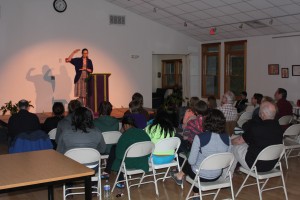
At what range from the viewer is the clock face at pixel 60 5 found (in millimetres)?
9746

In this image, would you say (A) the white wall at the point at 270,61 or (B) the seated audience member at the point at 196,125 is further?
(A) the white wall at the point at 270,61

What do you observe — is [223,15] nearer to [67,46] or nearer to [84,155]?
[67,46]

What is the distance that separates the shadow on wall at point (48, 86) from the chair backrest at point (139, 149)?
6.49 m

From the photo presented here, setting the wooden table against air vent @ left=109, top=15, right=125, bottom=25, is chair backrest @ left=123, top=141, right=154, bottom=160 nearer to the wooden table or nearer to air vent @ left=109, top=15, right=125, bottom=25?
the wooden table

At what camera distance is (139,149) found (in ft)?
13.0

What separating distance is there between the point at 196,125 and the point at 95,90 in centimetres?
442

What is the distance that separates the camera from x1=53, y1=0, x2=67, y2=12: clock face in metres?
9.75

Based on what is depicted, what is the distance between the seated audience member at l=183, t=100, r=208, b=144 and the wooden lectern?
13.5 ft

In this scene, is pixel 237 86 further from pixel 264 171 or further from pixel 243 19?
pixel 264 171

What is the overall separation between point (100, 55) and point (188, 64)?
3226mm

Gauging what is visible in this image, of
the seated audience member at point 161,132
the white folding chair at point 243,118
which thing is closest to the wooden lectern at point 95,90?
the white folding chair at point 243,118

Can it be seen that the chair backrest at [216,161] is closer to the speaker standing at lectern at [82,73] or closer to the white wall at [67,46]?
the speaker standing at lectern at [82,73]

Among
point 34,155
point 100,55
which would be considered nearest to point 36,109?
point 100,55

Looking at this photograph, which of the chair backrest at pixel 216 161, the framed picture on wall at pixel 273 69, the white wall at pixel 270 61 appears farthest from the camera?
the framed picture on wall at pixel 273 69
